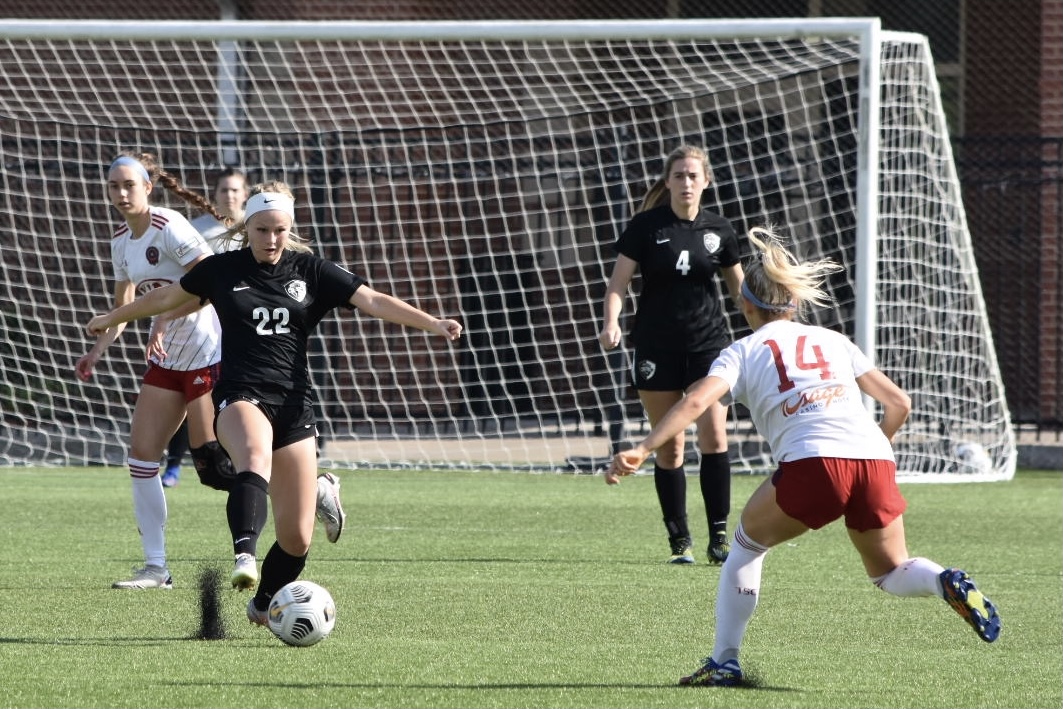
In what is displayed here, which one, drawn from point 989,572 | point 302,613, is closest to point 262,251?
point 302,613

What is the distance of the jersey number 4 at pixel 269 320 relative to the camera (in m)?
5.82

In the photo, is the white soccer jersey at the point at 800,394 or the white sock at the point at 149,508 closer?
the white soccer jersey at the point at 800,394

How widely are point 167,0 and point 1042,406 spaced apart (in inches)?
397

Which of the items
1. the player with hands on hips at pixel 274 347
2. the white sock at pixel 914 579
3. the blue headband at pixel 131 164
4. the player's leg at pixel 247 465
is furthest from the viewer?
the blue headband at pixel 131 164

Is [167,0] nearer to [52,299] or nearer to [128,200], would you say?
[52,299]

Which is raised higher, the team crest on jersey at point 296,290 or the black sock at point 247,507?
the team crest on jersey at point 296,290

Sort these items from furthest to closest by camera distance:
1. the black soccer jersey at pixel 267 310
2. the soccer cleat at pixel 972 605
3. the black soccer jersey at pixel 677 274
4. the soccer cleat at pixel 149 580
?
the black soccer jersey at pixel 677 274, the soccer cleat at pixel 149 580, the black soccer jersey at pixel 267 310, the soccer cleat at pixel 972 605

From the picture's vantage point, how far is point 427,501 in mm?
10930

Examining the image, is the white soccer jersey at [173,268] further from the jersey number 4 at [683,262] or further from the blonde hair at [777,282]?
the blonde hair at [777,282]

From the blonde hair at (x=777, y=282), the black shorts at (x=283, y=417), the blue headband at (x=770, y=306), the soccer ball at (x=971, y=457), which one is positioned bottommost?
the soccer ball at (x=971, y=457)

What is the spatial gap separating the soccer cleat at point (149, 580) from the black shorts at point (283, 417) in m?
1.51

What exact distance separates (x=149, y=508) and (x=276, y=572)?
1579mm

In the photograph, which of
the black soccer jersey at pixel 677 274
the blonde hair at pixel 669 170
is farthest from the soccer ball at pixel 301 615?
the blonde hair at pixel 669 170

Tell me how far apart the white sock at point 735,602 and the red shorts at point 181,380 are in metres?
3.16
